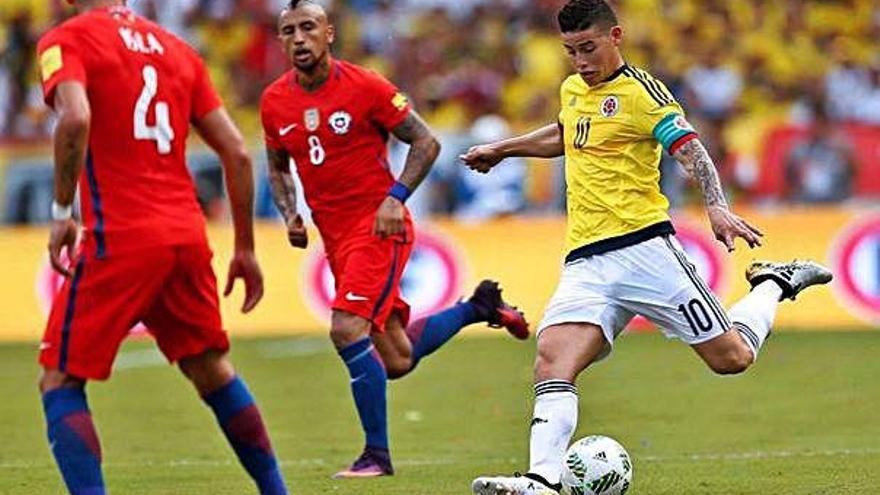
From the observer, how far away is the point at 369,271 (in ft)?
32.3

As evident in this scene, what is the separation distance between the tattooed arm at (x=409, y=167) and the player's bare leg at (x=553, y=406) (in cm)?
181

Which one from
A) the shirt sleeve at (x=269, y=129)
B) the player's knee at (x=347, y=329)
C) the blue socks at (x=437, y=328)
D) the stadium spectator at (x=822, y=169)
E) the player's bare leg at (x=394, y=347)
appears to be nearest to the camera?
the player's knee at (x=347, y=329)

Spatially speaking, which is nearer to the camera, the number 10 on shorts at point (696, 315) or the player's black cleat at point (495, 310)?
the number 10 on shorts at point (696, 315)

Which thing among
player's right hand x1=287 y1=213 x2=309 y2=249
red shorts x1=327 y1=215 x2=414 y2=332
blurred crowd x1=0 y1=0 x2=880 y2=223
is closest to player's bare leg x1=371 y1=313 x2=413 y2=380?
red shorts x1=327 y1=215 x2=414 y2=332

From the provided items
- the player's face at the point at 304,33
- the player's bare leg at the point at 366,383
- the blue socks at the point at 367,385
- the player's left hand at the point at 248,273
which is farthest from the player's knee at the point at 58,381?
the player's face at the point at 304,33

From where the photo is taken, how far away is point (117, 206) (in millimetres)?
6859

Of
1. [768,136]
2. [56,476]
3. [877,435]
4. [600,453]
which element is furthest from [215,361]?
[768,136]

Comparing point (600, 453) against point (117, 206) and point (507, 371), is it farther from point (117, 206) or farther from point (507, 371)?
point (507, 371)

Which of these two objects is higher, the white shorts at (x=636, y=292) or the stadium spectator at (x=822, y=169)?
the white shorts at (x=636, y=292)

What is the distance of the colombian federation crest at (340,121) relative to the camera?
995 cm

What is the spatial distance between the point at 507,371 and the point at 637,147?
713 cm

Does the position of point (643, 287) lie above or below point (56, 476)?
above

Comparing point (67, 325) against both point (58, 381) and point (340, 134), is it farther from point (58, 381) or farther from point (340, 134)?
point (340, 134)

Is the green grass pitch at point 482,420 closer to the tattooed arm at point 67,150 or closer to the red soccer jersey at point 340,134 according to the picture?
the red soccer jersey at point 340,134
